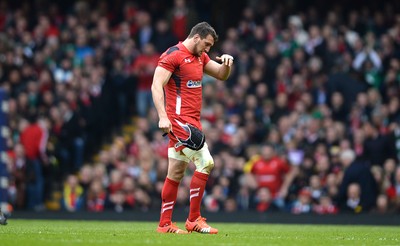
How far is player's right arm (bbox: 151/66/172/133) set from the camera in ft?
38.4

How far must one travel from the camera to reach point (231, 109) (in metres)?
22.3

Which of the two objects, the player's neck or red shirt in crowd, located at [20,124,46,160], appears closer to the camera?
the player's neck

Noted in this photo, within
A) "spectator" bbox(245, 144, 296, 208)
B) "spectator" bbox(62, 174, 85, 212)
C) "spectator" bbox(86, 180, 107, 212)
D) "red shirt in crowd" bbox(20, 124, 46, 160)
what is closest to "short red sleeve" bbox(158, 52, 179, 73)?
"spectator" bbox(245, 144, 296, 208)

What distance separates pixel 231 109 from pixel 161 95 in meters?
10.5

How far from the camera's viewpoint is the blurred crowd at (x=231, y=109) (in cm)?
1989

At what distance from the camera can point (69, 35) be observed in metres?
25.4

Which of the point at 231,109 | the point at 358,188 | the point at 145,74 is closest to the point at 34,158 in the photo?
the point at 145,74

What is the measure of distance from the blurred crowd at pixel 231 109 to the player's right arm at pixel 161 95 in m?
7.76

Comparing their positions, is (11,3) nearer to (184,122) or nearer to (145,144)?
(145,144)

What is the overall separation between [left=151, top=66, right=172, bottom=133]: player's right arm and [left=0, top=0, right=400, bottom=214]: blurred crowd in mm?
7761

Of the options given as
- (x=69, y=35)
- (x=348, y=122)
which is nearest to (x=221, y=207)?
(x=348, y=122)

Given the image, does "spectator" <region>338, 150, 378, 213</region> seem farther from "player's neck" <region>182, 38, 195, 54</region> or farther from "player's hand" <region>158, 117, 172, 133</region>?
"player's hand" <region>158, 117, 172, 133</region>

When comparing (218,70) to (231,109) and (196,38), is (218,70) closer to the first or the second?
(196,38)

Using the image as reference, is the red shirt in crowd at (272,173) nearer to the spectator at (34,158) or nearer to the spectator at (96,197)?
the spectator at (96,197)
